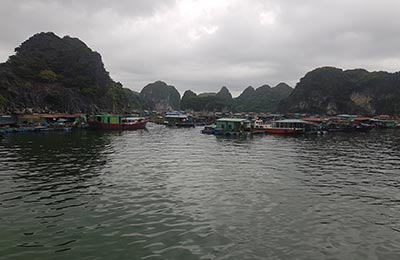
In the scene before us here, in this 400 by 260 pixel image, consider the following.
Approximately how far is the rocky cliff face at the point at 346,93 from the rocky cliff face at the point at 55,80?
372 ft

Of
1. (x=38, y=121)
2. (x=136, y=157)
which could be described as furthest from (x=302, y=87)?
(x=136, y=157)

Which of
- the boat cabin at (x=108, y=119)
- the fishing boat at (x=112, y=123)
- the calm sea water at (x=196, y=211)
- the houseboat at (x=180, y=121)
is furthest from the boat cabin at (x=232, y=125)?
the calm sea water at (x=196, y=211)

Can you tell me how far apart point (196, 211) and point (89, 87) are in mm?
117670

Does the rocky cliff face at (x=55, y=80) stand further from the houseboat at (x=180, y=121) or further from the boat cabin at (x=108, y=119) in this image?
the houseboat at (x=180, y=121)

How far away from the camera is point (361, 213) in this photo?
1460 cm

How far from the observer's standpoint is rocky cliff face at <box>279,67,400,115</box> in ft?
512

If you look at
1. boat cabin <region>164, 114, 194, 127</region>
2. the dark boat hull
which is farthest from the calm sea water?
boat cabin <region>164, 114, 194, 127</region>

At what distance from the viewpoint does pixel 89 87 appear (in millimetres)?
119812

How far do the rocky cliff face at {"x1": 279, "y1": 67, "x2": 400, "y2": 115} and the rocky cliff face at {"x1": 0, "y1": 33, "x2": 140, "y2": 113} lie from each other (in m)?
113

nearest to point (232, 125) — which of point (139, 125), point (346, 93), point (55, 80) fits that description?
point (139, 125)

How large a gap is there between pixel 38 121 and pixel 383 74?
7031 inches

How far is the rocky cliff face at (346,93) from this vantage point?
512 ft

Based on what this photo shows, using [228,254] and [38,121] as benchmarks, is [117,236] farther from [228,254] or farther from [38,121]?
[38,121]

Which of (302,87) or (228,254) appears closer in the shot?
(228,254)
